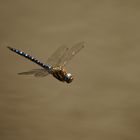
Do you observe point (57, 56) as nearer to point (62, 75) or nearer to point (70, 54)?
point (70, 54)

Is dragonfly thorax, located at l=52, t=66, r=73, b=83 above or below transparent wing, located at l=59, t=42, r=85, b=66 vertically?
below

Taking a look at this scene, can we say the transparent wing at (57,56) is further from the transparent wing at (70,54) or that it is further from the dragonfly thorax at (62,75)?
the dragonfly thorax at (62,75)

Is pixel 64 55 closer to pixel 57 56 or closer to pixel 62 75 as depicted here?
pixel 57 56

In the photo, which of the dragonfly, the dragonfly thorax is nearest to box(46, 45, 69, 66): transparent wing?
the dragonfly

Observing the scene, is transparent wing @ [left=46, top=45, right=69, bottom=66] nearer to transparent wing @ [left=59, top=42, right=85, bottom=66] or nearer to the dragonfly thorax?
transparent wing @ [left=59, top=42, right=85, bottom=66]

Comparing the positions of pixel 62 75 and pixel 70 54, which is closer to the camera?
pixel 62 75

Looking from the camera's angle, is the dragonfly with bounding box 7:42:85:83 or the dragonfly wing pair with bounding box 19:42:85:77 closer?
the dragonfly with bounding box 7:42:85:83

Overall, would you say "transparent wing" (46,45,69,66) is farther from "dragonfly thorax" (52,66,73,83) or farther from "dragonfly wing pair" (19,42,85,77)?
"dragonfly thorax" (52,66,73,83)

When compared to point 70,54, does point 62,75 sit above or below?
below

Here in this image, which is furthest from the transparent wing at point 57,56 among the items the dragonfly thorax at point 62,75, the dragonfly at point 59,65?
the dragonfly thorax at point 62,75

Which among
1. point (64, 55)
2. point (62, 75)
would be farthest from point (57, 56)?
point (62, 75)

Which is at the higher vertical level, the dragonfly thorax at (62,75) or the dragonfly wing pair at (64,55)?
the dragonfly wing pair at (64,55)
